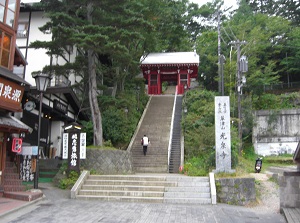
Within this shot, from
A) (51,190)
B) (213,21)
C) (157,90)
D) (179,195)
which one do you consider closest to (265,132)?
(157,90)

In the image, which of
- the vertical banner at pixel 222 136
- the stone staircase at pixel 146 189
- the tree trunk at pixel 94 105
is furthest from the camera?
the tree trunk at pixel 94 105

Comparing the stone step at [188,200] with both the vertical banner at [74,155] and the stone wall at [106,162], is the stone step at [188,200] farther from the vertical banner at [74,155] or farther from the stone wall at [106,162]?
the vertical banner at [74,155]

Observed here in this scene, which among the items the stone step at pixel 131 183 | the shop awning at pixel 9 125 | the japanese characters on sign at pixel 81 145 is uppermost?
the shop awning at pixel 9 125

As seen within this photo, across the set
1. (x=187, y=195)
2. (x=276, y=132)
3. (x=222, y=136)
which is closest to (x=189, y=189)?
(x=187, y=195)

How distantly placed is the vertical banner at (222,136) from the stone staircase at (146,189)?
116 centimetres

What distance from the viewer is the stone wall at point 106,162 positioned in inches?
591

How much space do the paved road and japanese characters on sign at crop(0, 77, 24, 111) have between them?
4.17 metres

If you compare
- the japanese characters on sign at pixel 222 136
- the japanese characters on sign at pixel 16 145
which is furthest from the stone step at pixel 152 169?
the japanese characters on sign at pixel 16 145

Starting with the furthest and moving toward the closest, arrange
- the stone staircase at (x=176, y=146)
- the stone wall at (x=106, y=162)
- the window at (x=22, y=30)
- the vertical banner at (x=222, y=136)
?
1. the window at (x=22, y=30)
2. the stone staircase at (x=176, y=146)
3. the stone wall at (x=106, y=162)
4. the vertical banner at (x=222, y=136)

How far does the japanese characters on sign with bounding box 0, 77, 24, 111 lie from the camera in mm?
11919

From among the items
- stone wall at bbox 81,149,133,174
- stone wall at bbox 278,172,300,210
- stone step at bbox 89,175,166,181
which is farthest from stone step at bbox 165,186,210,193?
stone wall at bbox 81,149,133,174

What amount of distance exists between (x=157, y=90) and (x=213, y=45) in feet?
29.6

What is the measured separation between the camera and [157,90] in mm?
35625

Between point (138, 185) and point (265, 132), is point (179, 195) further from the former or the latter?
point (265, 132)
